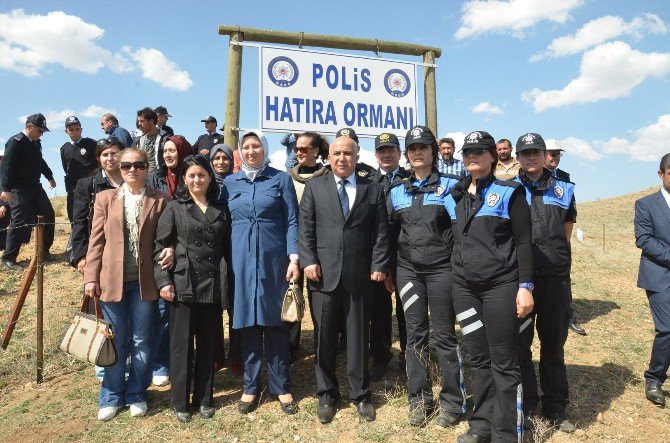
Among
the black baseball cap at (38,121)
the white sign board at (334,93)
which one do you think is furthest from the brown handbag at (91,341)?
the black baseball cap at (38,121)

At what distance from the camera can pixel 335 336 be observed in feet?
12.9

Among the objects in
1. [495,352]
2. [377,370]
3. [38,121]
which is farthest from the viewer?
[38,121]

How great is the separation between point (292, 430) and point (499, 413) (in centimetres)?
168

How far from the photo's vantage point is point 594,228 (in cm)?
2194

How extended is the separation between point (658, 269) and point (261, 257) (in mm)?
3883

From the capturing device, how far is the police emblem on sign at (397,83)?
584cm

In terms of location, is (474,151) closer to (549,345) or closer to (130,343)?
(549,345)

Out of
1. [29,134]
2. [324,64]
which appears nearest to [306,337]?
[324,64]

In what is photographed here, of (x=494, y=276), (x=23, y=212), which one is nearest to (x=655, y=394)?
(x=494, y=276)

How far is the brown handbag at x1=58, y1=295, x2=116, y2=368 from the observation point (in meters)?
3.72

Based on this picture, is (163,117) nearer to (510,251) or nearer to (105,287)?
(105,287)

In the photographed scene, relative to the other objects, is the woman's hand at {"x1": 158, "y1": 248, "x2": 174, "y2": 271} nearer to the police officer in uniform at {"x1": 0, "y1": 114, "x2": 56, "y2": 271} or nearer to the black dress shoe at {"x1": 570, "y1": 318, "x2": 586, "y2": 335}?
the police officer in uniform at {"x1": 0, "y1": 114, "x2": 56, "y2": 271}

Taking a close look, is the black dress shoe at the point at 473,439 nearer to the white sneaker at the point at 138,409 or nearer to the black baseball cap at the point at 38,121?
the white sneaker at the point at 138,409

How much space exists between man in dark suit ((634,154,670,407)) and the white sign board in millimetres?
2814
